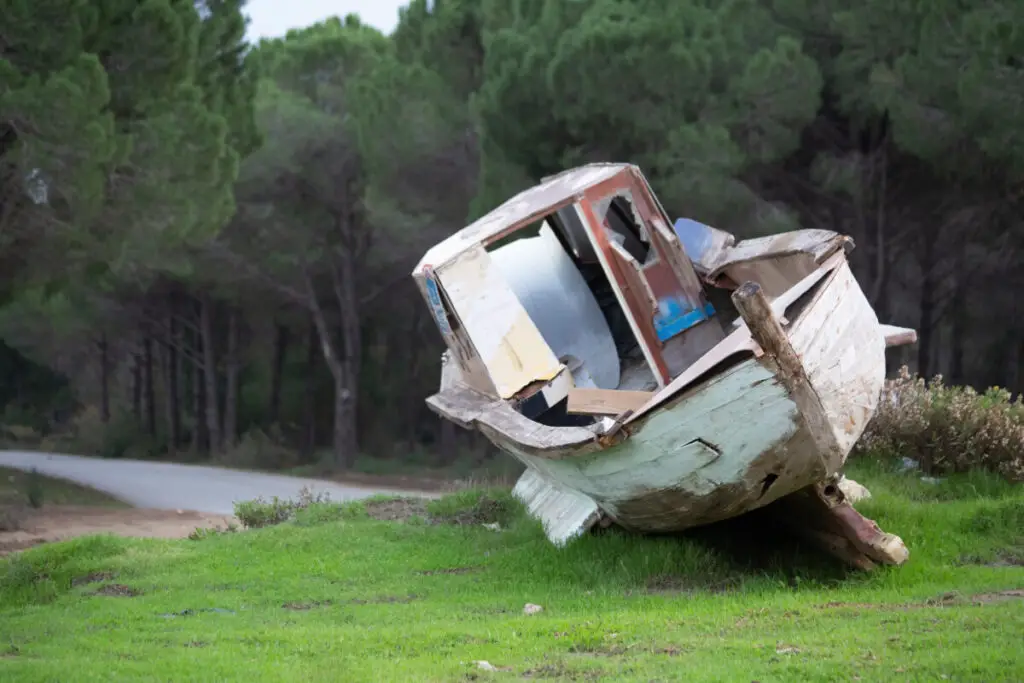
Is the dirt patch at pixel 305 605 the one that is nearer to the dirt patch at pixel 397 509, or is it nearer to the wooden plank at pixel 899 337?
the dirt patch at pixel 397 509

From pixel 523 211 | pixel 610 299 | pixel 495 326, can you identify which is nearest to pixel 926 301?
pixel 610 299

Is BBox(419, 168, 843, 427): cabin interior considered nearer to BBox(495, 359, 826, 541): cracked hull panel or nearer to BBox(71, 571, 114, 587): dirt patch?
BBox(495, 359, 826, 541): cracked hull panel

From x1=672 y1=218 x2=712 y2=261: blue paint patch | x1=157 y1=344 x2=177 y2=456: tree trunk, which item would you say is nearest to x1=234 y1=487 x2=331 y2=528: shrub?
x1=672 y1=218 x2=712 y2=261: blue paint patch

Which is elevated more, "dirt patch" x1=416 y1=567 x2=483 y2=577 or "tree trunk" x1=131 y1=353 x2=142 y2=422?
"tree trunk" x1=131 y1=353 x2=142 y2=422

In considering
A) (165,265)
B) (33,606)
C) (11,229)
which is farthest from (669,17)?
(33,606)

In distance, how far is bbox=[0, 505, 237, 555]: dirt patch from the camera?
14.4 m

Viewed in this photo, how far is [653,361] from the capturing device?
10781 mm

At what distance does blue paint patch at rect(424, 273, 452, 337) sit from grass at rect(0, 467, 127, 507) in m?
10.7

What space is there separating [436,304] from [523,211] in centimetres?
112

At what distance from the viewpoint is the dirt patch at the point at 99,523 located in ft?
47.4

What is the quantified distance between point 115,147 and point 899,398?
35.0ft

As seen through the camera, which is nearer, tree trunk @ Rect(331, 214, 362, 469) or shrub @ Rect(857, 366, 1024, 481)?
shrub @ Rect(857, 366, 1024, 481)

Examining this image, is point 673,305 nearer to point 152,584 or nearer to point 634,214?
point 634,214

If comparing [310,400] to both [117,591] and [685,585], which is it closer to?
[117,591]
